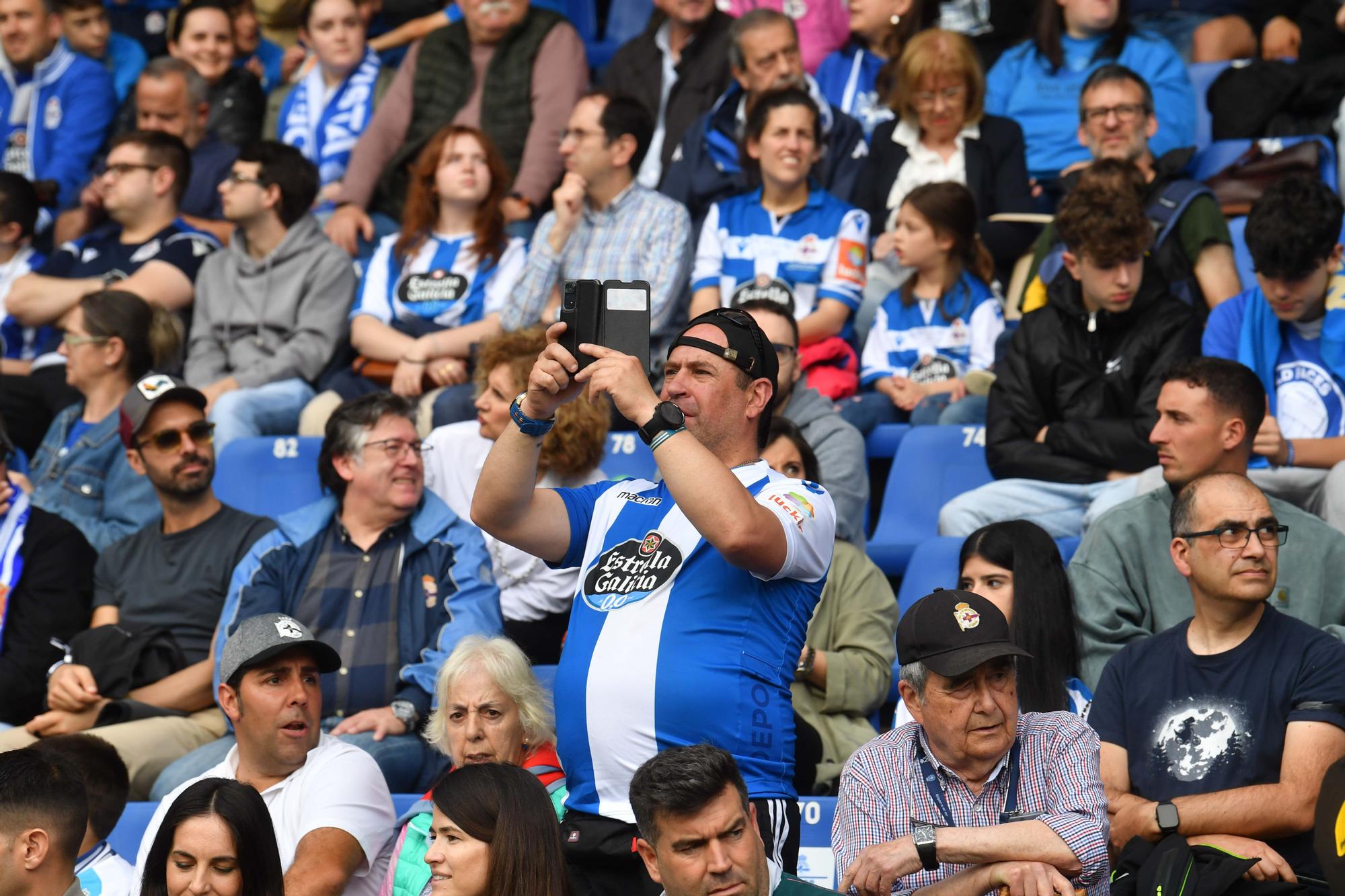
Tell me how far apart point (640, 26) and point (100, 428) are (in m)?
3.71

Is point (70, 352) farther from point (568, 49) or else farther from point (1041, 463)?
point (1041, 463)

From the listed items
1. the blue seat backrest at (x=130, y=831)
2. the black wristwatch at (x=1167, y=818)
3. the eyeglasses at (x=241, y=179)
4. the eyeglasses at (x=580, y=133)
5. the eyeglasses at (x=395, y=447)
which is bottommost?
the blue seat backrest at (x=130, y=831)

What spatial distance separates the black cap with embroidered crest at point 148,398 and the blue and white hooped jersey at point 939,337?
7.48ft

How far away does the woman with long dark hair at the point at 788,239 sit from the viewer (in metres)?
5.74


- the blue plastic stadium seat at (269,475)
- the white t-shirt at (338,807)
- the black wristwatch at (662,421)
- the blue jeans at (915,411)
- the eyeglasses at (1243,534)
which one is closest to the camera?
the black wristwatch at (662,421)

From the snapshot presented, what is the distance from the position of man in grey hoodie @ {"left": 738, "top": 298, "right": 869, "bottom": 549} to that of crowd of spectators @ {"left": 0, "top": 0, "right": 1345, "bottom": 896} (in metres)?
0.02

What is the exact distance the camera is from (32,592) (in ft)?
15.6

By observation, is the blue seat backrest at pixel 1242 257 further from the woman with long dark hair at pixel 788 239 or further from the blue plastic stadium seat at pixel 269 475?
the blue plastic stadium seat at pixel 269 475

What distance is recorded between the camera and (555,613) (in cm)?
447

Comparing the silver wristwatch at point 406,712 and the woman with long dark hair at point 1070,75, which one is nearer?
the silver wristwatch at point 406,712

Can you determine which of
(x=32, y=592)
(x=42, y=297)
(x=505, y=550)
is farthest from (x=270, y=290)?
(x=505, y=550)

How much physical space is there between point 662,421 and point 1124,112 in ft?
11.5

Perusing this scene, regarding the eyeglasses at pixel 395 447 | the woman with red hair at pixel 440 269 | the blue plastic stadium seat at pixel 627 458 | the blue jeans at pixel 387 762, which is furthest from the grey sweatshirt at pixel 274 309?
the blue jeans at pixel 387 762

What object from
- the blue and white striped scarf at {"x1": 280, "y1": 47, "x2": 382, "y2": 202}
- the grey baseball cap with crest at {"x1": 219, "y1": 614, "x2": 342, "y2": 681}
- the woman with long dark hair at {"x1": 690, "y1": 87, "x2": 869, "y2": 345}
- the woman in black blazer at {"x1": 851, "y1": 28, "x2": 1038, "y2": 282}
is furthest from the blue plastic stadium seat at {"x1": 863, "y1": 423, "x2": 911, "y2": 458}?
the blue and white striped scarf at {"x1": 280, "y1": 47, "x2": 382, "y2": 202}
